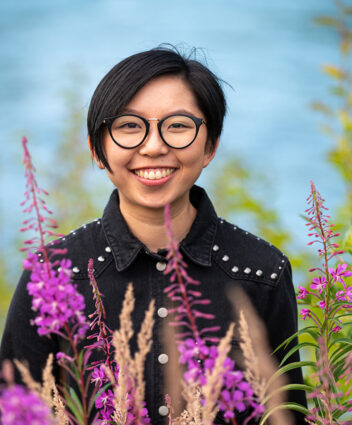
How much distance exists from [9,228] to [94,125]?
115 inches

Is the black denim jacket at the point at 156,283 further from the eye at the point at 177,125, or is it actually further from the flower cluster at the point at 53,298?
the flower cluster at the point at 53,298

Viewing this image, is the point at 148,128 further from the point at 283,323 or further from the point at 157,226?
the point at 283,323

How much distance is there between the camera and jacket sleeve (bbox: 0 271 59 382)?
2.02 metres

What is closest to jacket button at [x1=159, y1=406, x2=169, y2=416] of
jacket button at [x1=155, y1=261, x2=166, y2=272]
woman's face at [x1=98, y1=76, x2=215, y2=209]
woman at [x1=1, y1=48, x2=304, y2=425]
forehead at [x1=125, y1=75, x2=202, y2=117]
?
woman at [x1=1, y1=48, x2=304, y2=425]

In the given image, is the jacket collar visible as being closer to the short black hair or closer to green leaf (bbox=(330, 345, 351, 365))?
the short black hair

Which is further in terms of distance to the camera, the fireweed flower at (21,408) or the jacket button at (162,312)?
the jacket button at (162,312)

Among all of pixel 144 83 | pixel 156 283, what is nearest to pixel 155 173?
pixel 144 83

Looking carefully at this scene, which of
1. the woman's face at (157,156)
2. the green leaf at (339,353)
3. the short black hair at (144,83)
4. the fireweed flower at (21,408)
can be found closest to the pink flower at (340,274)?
the green leaf at (339,353)

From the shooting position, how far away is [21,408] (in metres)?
0.80

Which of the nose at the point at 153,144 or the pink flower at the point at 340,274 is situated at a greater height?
the nose at the point at 153,144

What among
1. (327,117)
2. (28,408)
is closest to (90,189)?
(327,117)

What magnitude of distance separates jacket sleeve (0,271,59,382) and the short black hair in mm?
448

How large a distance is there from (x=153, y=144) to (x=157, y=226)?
32 cm

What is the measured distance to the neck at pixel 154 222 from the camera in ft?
6.59
